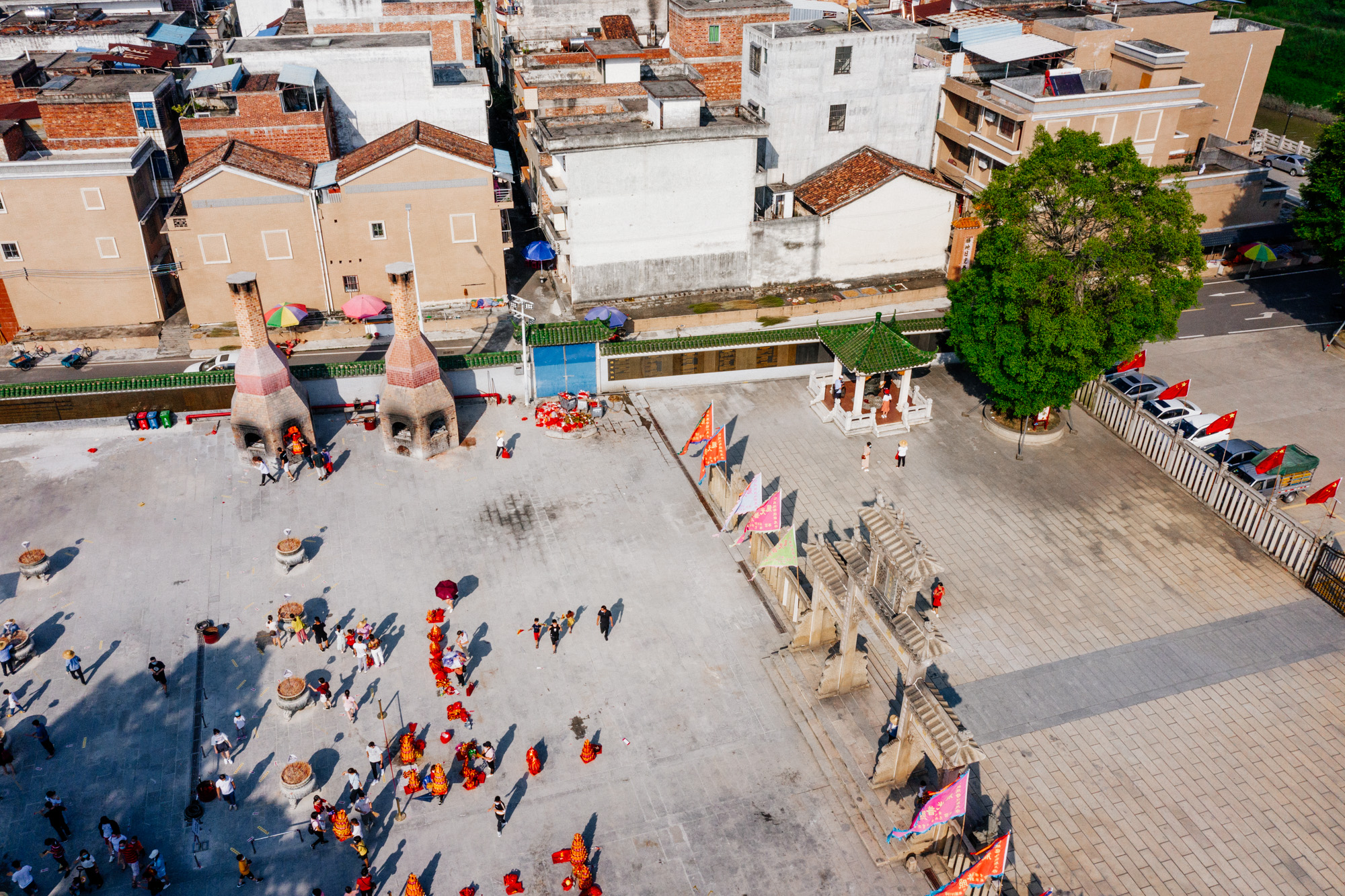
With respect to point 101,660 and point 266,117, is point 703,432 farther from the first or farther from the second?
point 266,117

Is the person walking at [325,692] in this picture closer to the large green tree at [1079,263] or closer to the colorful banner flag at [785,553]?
the colorful banner flag at [785,553]

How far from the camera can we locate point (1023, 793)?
27797mm

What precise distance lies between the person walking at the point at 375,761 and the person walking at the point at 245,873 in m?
3.88

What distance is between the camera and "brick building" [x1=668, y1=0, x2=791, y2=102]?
6375 cm

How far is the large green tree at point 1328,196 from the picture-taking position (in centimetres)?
4772

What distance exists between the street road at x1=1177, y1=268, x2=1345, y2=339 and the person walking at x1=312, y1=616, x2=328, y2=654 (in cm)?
4380

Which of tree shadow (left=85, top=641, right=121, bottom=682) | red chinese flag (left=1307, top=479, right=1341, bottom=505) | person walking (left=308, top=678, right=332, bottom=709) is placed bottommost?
tree shadow (left=85, top=641, right=121, bottom=682)

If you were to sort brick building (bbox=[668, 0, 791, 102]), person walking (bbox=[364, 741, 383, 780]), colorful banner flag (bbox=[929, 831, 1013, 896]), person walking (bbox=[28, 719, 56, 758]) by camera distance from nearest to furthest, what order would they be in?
colorful banner flag (bbox=[929, 831, 1013, 896])
person walking (bbox=[364, 741, 383, 780])
person walking (bbox=[28, 719, 56, 758])
brick building (bbox=[668, 0, 791, 102])

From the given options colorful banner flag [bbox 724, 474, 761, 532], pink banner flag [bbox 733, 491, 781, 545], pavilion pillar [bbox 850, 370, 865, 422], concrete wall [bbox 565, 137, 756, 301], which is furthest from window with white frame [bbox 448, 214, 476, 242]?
pink banner flag [bbox 733, 491, 781, 545]

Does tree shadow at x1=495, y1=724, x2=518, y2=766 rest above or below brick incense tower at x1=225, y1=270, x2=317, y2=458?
below

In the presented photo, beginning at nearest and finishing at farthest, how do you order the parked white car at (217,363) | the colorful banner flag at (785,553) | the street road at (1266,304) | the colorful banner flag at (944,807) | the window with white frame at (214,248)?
the colorful banner flag at (944,807) → the colorful banner flag at (785,553) → the parked white car at (217,363) → the window with white frame at (214,248) → the street road at (1266,304)

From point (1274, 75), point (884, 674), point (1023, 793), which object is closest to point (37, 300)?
point (884, 674)

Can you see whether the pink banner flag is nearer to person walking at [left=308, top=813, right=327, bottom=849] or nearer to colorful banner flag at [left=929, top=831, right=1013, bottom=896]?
colorful banner flag at [left=929, top=831, right=1013, bottom=896]

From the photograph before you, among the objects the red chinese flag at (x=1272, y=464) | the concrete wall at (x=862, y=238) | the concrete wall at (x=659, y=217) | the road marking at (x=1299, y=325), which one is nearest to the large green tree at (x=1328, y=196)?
the road marking at (x=1299, y=325)
